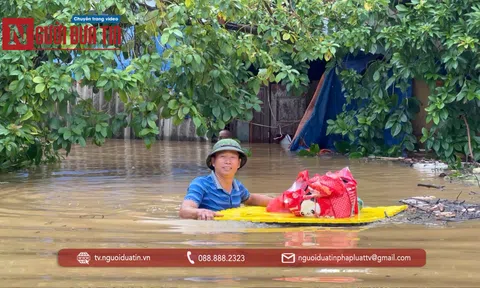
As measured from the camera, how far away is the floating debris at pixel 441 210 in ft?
19.3

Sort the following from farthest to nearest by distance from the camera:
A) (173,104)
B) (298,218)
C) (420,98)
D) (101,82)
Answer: (420,98)
(173,104)
(101,82)
(298,218)

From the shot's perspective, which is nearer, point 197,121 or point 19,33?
point 19,33

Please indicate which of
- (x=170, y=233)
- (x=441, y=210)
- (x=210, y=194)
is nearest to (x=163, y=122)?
(x=210, y=194)

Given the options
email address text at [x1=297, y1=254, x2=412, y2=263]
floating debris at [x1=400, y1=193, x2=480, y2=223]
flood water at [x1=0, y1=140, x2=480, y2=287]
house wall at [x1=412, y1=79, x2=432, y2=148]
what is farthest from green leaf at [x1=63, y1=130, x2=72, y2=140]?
house wall at [x1=412, y1=79, x2=432, y2=148]

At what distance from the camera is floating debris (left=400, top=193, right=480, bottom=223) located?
Answer: 5891 mm

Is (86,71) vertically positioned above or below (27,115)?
above

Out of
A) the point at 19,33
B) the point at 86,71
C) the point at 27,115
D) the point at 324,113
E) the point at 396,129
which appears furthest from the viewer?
the point at 324,113

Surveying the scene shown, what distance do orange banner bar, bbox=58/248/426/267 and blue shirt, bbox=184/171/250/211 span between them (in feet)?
4.68

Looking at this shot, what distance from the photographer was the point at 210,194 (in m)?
6.14

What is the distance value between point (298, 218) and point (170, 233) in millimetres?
990

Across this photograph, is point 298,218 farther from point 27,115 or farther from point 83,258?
point 27,115

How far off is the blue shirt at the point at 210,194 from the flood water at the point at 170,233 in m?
0.27

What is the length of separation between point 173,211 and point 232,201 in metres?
0.70

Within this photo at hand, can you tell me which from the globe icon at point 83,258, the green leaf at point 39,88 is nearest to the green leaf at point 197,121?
the green leaf at point 39,88
